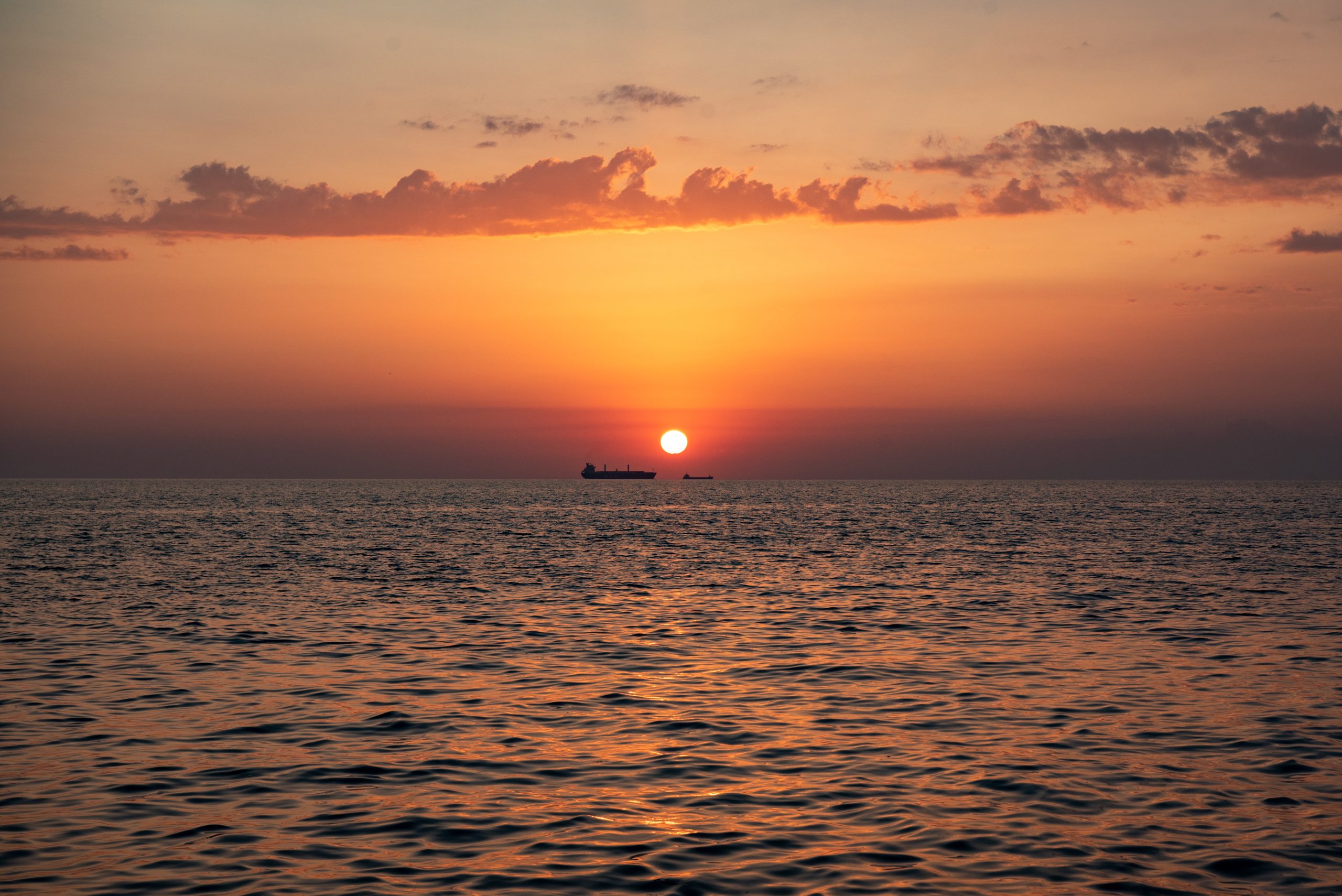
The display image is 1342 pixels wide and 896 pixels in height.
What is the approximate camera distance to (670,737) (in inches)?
775

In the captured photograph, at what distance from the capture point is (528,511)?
15975 cm

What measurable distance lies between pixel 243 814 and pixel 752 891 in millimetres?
7398

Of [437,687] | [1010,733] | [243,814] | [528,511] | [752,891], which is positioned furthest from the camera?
[528,511]

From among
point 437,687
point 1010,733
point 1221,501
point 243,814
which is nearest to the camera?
point 243,814

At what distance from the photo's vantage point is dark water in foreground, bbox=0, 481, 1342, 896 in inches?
514

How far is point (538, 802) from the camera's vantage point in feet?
51.2

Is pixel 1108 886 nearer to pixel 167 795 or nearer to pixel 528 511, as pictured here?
pixel 167 795

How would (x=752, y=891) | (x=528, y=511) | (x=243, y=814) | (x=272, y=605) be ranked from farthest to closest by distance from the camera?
(x=528, y=511)
(x=272, y=605)
(x=243, y=814)
(x=752, y=891)

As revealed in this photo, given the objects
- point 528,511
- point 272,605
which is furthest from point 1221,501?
point 272,605

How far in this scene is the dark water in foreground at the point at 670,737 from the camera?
13047 millimetres

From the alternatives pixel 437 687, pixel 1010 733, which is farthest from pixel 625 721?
pixel 1010 733

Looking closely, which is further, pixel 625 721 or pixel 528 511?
pixel 528 511

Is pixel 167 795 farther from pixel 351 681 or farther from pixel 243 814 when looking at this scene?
pixel 351 681

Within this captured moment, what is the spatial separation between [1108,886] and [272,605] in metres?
34.3
